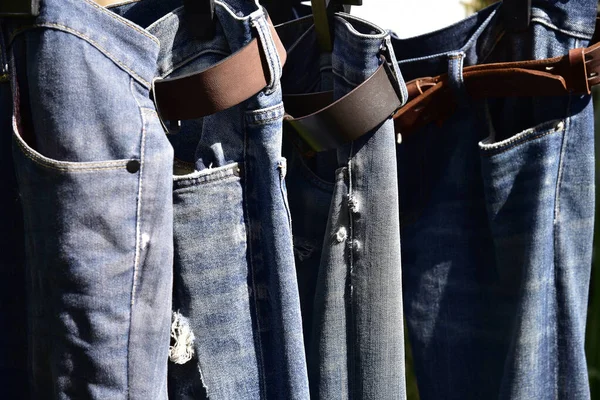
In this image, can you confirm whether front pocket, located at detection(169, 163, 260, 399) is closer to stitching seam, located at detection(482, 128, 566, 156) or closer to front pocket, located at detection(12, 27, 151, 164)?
front pocket, located at detection(12, 27, 151, 164)

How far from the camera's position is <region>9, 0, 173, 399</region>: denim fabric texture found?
0.58 meters

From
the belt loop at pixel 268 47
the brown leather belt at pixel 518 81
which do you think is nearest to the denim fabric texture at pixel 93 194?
the belt loop at pixel 268 47

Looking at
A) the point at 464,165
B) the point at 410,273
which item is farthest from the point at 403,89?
the point at 410,273

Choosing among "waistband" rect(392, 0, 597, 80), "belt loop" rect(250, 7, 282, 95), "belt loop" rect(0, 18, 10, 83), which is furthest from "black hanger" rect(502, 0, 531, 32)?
"belt loop" rect(0, 18, 10, 83)

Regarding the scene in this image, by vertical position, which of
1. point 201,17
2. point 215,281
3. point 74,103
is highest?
point 201,17

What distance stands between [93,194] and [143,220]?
5cm

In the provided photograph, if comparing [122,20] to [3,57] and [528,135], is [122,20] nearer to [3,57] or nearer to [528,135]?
[3,57]

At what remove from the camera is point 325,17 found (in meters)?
0.75

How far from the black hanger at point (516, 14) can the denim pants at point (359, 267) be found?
172mm

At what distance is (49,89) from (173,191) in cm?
16

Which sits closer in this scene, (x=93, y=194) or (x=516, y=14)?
(x=93, y=194)

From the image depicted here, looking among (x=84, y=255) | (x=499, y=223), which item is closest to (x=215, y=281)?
(x=84, y=255)

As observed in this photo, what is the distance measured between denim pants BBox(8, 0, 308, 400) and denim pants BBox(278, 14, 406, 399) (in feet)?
0.25

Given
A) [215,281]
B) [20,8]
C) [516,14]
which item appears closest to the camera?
[20,8]
